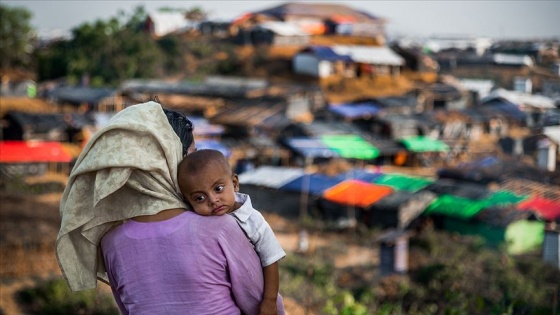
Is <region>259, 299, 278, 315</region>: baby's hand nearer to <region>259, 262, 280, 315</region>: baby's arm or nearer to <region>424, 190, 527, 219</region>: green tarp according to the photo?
<region>259, 262, 280, 315</region>: baby's arm

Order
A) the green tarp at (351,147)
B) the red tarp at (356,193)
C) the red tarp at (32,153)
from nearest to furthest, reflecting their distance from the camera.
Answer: the red tarp at (356,193)
the red tarp at (32,153)
the green tarp at (351,147)

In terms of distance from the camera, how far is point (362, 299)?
8.69 m

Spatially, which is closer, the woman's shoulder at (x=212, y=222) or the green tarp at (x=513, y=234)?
the woman's shoulder at (x=212, y=222)

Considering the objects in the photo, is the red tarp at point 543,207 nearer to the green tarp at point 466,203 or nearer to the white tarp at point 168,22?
the green tarp at point 466,203

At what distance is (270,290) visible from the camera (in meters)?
1.77

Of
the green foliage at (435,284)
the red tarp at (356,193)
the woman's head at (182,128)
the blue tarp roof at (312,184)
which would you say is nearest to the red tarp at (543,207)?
the green foliage at (435,284)

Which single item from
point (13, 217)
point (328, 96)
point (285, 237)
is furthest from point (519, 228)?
point (328, 96)

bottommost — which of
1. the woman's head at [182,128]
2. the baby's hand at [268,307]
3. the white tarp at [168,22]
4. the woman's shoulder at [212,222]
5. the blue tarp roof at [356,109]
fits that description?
the blue tarp roof at [356,109]

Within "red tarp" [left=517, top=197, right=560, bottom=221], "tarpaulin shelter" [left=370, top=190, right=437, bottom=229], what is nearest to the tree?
"tarpaulin shelter" [left=370, top=190, right=437, bottom=229]

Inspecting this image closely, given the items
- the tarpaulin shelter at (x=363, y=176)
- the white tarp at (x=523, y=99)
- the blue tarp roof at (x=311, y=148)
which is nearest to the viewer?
the tarpaulin shelter at (x=363, y=176)

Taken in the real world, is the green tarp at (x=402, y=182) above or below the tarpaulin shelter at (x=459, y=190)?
below

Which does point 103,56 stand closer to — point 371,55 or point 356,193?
point 371,55

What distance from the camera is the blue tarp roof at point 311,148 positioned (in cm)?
2056

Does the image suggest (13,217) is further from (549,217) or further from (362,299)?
(549,217)
